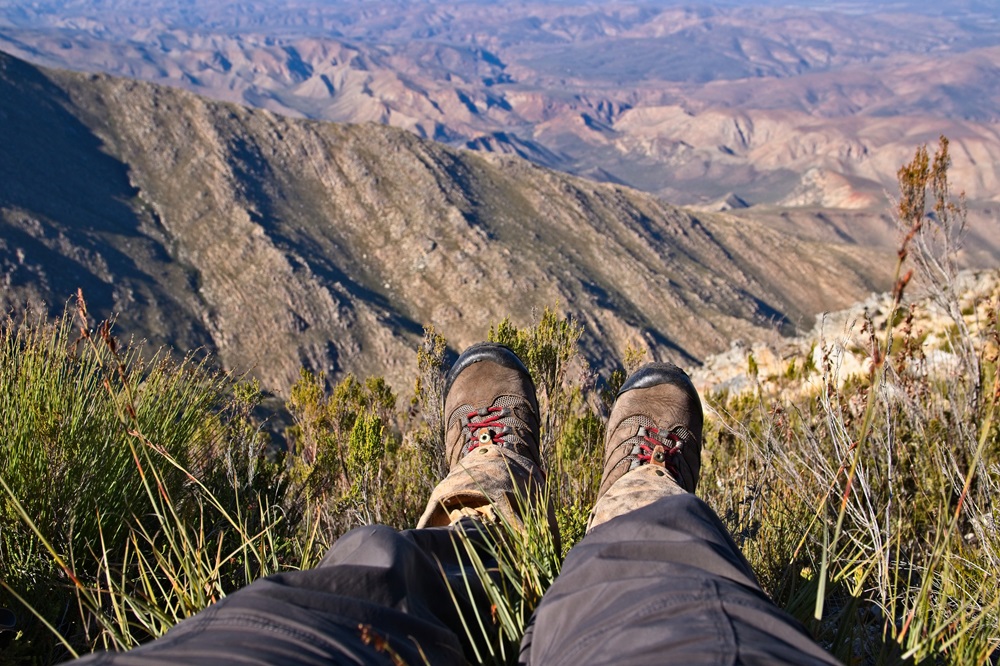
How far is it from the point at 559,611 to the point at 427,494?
2414mm

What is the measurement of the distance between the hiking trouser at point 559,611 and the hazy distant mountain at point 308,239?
4272 cm

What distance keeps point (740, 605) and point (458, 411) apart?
2288mm

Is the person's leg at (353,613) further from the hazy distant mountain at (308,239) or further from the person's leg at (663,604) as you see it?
the hazy distant mountain at (308,239)

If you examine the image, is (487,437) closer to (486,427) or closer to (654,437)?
(486,427)

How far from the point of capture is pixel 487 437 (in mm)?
2961

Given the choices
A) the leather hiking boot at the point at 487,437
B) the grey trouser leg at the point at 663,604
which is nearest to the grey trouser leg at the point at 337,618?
the grey trouser leg at the point at 663,604

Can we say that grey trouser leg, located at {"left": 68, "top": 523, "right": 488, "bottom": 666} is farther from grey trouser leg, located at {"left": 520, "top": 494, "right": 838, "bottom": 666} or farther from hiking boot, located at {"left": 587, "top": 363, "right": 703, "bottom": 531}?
hiking boot, located at {"left": 587, "top": 363, "right": 703, "bottom": 531}

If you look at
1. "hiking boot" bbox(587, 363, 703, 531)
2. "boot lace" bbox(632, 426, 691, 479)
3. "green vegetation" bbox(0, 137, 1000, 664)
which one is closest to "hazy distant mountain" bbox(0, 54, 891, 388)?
"green vegetation" bbox(0, 137, 1000, 664)

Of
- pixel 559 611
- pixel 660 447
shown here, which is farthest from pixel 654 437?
pixel 559 611

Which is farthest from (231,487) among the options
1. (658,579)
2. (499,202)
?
(499,202)

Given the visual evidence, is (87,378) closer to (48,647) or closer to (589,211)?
(48,647)

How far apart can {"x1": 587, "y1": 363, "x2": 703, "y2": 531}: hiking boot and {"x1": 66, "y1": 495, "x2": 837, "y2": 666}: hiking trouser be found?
68cm

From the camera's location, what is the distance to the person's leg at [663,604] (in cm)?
106

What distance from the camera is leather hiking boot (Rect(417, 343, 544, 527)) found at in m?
2.18
